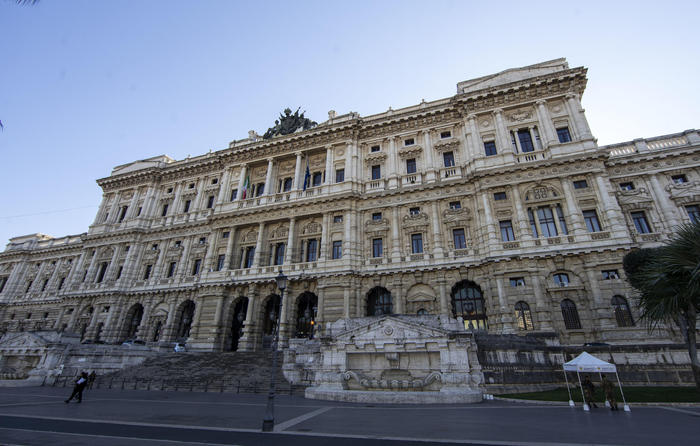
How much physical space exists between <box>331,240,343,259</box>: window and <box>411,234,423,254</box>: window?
20.1 ft

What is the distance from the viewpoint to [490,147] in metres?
29.1

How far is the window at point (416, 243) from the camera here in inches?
1097

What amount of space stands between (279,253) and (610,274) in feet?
84.2

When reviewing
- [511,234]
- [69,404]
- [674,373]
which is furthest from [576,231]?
[69,404]

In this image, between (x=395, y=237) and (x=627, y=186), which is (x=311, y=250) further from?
(x=627, y=186)

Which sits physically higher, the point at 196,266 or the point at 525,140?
the point at 525,140

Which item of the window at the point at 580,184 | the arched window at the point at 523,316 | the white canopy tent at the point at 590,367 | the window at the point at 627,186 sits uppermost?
the window at the point at 627,186

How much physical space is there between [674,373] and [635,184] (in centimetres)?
1582

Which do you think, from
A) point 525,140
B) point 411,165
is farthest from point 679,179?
point 411,165

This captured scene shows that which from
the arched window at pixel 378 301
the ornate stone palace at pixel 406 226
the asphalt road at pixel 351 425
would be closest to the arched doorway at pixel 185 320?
the ornate stone palace at pixel 406 226

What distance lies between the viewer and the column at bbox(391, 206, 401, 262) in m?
27.5

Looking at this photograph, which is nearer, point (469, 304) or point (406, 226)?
point (469, 304)

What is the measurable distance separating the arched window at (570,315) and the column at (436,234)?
8588 mm

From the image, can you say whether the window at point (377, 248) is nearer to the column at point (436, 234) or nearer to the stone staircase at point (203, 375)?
the column at point (436, 234)
